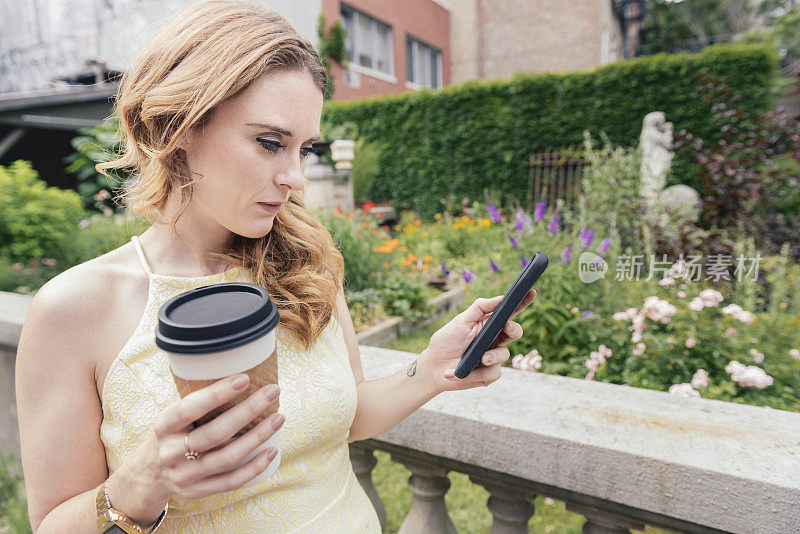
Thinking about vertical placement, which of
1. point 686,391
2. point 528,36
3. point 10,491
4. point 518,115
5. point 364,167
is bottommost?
point 10,491

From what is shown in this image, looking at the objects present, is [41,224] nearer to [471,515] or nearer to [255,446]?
[471,515]

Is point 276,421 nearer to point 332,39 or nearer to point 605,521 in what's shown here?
point 605,521

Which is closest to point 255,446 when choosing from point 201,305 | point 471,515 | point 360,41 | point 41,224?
point 201,305

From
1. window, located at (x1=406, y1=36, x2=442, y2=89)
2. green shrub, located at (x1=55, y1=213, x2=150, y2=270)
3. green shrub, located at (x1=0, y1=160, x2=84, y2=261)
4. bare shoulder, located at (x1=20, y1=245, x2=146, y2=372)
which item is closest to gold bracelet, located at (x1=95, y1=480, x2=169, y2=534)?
bare shoulder, located at (x1=20, y1=245, x2=146, y2=372)

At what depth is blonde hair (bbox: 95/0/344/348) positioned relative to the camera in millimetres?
874

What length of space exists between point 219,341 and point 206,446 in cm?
15

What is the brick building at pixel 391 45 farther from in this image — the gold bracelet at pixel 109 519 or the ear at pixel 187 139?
the gold bracelet at pixel 109 519

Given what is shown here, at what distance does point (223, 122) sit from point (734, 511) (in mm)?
1268

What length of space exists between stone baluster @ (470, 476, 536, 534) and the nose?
931mm

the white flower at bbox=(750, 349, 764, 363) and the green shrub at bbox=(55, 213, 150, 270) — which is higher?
the green shrub at bbox=(55, 213, 150, 270)

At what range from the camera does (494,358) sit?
1.00 m

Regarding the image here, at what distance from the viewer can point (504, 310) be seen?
0.86m

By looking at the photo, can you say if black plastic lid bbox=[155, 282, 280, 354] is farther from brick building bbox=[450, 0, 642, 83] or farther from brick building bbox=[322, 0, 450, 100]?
brick building bbox=[450, 0, 642, 83]

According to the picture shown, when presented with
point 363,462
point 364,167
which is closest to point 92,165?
point 364,167
